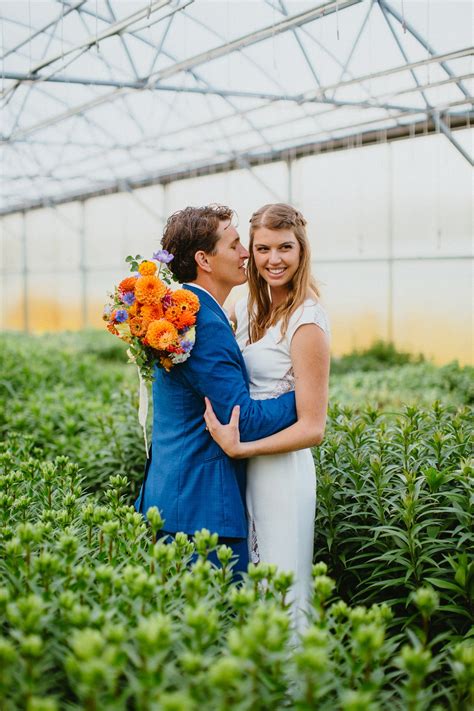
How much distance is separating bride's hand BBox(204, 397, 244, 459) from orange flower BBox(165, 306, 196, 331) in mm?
363

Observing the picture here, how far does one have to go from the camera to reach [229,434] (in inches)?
102

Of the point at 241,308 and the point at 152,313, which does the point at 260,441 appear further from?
the point at 241,308

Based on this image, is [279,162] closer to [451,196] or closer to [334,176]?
[334,176]

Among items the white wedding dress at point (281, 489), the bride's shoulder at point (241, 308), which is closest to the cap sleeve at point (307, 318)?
the white wedding dress at point (281, 489)

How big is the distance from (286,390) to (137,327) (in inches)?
25.7

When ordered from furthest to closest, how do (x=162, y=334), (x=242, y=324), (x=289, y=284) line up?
(x=242, y=324), (x=289, y=284), (x=162, y=334)

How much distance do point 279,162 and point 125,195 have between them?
6267 millimetres

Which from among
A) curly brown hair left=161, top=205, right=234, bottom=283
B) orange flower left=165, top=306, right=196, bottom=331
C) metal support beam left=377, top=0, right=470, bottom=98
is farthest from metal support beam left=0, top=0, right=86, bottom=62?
orange flower left=165, top=306, right=196, bottom=331

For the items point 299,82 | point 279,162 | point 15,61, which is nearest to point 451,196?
point 299,82

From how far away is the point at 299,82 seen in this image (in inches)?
389

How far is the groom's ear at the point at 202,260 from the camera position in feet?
9.20

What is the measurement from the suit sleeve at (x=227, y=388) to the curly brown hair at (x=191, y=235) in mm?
310

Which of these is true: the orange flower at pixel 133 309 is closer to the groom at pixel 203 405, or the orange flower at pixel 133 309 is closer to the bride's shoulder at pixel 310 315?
the groom at pixel 203 405

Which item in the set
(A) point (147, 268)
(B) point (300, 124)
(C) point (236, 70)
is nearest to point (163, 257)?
(A) point (147, 268)
